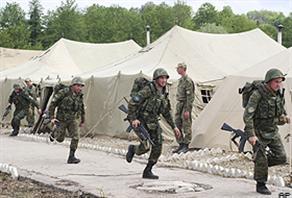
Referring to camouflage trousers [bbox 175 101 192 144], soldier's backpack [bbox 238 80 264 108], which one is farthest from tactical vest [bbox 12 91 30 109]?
soldier's backpack [bbox 238 80 264 108]

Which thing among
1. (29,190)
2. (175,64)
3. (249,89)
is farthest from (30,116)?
(249,89)

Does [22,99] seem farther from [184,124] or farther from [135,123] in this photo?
[135,123]

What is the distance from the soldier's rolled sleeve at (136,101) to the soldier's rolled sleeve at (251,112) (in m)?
1.81

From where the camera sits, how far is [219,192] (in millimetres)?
8391

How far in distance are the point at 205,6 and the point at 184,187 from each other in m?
84.6

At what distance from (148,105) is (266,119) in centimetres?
195

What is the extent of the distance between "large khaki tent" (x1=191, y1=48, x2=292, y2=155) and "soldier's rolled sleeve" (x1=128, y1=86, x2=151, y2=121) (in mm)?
4392

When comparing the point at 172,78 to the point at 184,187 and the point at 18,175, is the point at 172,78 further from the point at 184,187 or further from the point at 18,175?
the point at 184,187

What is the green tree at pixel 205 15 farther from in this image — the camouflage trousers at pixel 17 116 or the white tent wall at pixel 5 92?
the camouflage trousers at pixel 17 116

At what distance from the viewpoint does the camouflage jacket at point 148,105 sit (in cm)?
920

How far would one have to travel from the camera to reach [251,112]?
7906mm

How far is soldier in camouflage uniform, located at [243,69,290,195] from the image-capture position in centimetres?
Result: 793

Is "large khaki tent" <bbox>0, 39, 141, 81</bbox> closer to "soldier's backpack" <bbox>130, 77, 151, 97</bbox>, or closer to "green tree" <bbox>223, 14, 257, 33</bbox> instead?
"soldier's backpack" <bbox>130, 77, 151, 97</bbox>

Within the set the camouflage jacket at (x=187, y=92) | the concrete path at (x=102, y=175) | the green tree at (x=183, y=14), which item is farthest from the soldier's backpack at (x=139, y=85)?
the green tree at (x=183, y=14)
